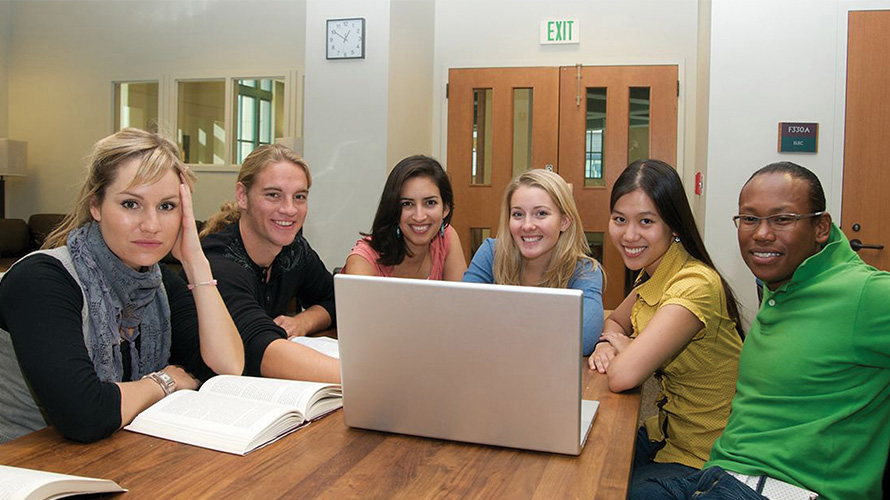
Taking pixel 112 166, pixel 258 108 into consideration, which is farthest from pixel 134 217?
pixel 258 108

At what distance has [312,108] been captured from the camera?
452 centimetres

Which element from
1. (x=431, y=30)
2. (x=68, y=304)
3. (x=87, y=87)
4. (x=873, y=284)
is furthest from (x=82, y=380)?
(x=87, y=87)

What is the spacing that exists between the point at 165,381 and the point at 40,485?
1.71 feet

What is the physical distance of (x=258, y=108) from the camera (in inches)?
266

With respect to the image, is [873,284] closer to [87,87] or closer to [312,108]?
[312,108]

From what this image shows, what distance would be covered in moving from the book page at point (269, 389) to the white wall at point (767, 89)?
10.6 ft

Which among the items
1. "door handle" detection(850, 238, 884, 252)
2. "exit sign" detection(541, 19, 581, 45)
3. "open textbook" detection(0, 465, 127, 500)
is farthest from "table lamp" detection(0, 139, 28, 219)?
"door handle" detection(850, 238, 884, 252)

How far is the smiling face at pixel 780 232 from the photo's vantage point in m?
1.41

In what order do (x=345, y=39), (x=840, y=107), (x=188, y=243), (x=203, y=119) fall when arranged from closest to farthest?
(x=188, y=243), (x=840, y=107), (x=345, y=39), (x=203, y=119)

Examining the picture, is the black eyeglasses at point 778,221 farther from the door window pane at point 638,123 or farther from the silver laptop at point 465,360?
the door window pane at point 638,123

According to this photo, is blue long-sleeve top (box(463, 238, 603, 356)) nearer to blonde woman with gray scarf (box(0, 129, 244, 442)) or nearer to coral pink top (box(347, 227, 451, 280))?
coral pink top (box(347, 227, 451, 280))

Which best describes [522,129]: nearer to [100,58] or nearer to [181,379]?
[181,379]

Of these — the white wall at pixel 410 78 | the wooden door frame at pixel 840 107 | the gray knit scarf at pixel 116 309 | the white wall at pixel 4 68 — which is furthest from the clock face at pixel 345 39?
the white wall at pixel 4 68

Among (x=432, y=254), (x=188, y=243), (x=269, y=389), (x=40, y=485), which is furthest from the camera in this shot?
(x=432, y=254)
